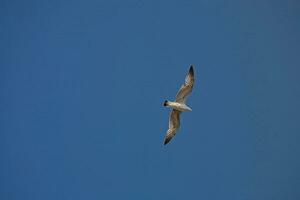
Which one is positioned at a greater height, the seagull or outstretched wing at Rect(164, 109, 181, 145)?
the seagull

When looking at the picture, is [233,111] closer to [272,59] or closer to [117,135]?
[272,59]

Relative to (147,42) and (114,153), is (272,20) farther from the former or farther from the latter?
(114,153)

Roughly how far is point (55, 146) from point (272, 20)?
A: 1.04 metres

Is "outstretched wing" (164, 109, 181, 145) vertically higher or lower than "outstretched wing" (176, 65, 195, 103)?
lower

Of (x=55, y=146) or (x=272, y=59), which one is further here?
(x=272, y=59)

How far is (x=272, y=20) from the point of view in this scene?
7.50ft

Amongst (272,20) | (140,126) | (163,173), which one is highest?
(272,20)

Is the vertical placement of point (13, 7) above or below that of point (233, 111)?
above

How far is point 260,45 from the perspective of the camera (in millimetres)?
2252

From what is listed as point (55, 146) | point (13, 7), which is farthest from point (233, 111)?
point (13, 7)

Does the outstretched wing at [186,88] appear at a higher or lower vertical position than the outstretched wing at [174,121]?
higher

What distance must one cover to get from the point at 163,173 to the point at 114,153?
20cm

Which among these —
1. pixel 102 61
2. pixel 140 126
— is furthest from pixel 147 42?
pixel 140 126

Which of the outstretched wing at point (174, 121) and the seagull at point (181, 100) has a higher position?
the seagull at point (181, 100)
